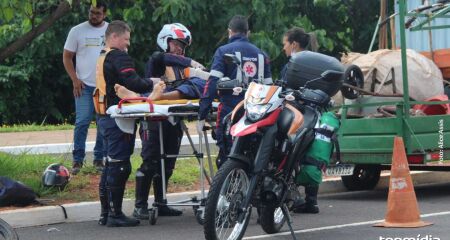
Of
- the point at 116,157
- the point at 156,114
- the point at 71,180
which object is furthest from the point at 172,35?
the point at 71,180

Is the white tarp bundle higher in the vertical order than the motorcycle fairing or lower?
lower

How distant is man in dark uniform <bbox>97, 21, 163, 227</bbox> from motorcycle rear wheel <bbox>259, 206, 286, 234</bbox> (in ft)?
4.75

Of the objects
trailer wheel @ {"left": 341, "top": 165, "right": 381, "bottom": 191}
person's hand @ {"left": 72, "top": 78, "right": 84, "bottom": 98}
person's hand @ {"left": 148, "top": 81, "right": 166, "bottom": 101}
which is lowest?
trailer wheel @ {"left": 341, "top": 165, "right": 381, "bottom": 191}

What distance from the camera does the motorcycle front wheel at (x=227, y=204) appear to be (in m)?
7.07

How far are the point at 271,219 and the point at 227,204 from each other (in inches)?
35.2

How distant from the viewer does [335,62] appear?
825 centimetres

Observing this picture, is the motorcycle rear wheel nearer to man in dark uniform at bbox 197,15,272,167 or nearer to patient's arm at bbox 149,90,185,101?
man in dark uniform at bbox 197,15,272,167

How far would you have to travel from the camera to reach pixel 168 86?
9.00 metres

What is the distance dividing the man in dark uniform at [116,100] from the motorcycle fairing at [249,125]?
1.61 metres

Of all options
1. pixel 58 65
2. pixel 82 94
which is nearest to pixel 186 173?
pixel 82 94

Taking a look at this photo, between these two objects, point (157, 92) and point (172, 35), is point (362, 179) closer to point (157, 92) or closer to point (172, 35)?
point (172, 35)

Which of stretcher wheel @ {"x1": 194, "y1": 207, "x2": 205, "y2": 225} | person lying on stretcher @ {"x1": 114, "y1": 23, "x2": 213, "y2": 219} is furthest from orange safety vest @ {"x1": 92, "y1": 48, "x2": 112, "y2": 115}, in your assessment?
stretcher wheel @ {"x1": 194, "y1": 207, "x2": 205, "y2": 225}

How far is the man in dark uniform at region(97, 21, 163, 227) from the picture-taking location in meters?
8.85

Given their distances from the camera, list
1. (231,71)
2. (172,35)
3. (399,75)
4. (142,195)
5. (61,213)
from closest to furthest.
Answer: (231,71) → (172,35) → (142,195) → (61,213) → (399,75)
